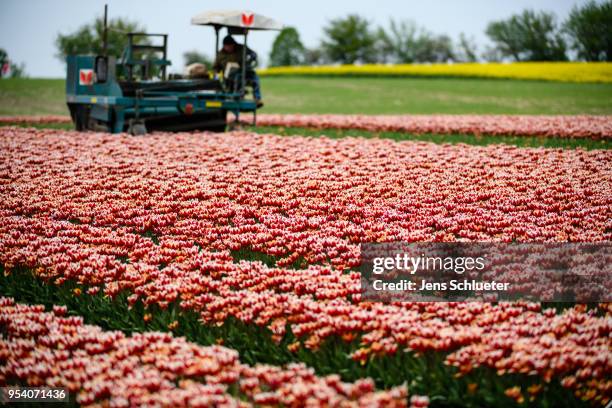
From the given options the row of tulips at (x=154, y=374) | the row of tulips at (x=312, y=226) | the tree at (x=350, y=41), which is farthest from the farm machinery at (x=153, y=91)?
the tree at (x=350, y=41)

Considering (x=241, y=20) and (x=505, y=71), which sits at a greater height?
(x=505, y=71)

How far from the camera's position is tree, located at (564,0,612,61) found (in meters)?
56.8

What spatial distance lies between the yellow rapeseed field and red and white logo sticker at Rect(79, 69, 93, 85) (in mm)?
44181

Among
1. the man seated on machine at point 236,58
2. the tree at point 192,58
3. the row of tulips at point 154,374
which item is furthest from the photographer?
the tree at point 192,58

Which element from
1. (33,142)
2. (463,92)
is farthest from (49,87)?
(33,142)

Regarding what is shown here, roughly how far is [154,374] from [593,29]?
64800mm

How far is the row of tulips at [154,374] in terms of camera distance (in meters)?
3.62

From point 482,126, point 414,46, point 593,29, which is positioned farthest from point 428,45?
point 482,126

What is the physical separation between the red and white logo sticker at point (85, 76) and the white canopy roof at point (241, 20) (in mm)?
3524

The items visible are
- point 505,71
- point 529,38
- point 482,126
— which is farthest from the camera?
point 529,38

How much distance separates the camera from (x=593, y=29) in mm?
60969

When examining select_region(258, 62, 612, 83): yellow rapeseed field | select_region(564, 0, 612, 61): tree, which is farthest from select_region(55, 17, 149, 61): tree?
select_region(564, 0, 612, 61): tree

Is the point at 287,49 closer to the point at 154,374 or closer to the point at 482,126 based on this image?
→ the point at 482,126

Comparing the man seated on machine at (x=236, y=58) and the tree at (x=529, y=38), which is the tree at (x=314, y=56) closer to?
the tree at (x=529, y=38)
